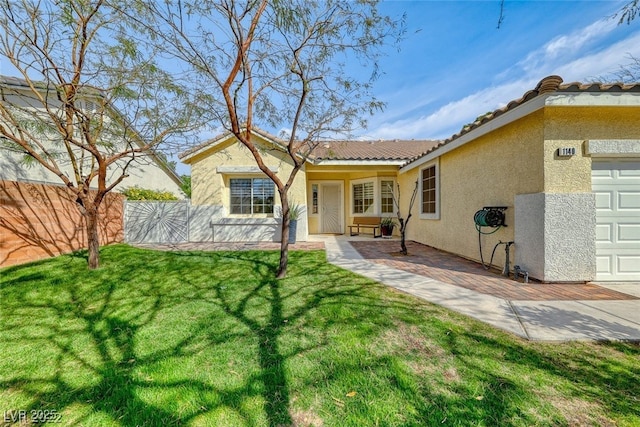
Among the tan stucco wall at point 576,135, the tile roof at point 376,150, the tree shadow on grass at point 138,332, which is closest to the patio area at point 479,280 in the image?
the tan stucco wall at point 576,135

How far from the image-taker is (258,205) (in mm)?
11867

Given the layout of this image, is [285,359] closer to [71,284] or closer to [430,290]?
[430,290]

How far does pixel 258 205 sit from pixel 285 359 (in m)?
9.48

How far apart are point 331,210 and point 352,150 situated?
11.9ft

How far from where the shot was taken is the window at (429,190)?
9.73 m

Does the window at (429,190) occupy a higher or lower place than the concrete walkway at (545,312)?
higher

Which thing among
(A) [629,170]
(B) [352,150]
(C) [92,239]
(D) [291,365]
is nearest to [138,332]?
(D) [291,365]

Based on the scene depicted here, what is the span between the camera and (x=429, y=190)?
10.4 m

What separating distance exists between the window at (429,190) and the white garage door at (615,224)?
4.43m

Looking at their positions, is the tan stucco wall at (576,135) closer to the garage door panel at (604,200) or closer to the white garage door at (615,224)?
the garage door panel at (604,200)

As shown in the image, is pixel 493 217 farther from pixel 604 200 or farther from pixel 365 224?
pixel 365 224

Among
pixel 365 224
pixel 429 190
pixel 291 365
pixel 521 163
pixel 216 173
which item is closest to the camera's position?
pixel 291 365

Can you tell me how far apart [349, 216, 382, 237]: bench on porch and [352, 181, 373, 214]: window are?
1.35ft

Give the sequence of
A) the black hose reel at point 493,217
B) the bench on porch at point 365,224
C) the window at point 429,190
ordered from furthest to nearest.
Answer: the bench on porch at point 365,224
the window at point 429,190
the black hose reel at point 493,217
